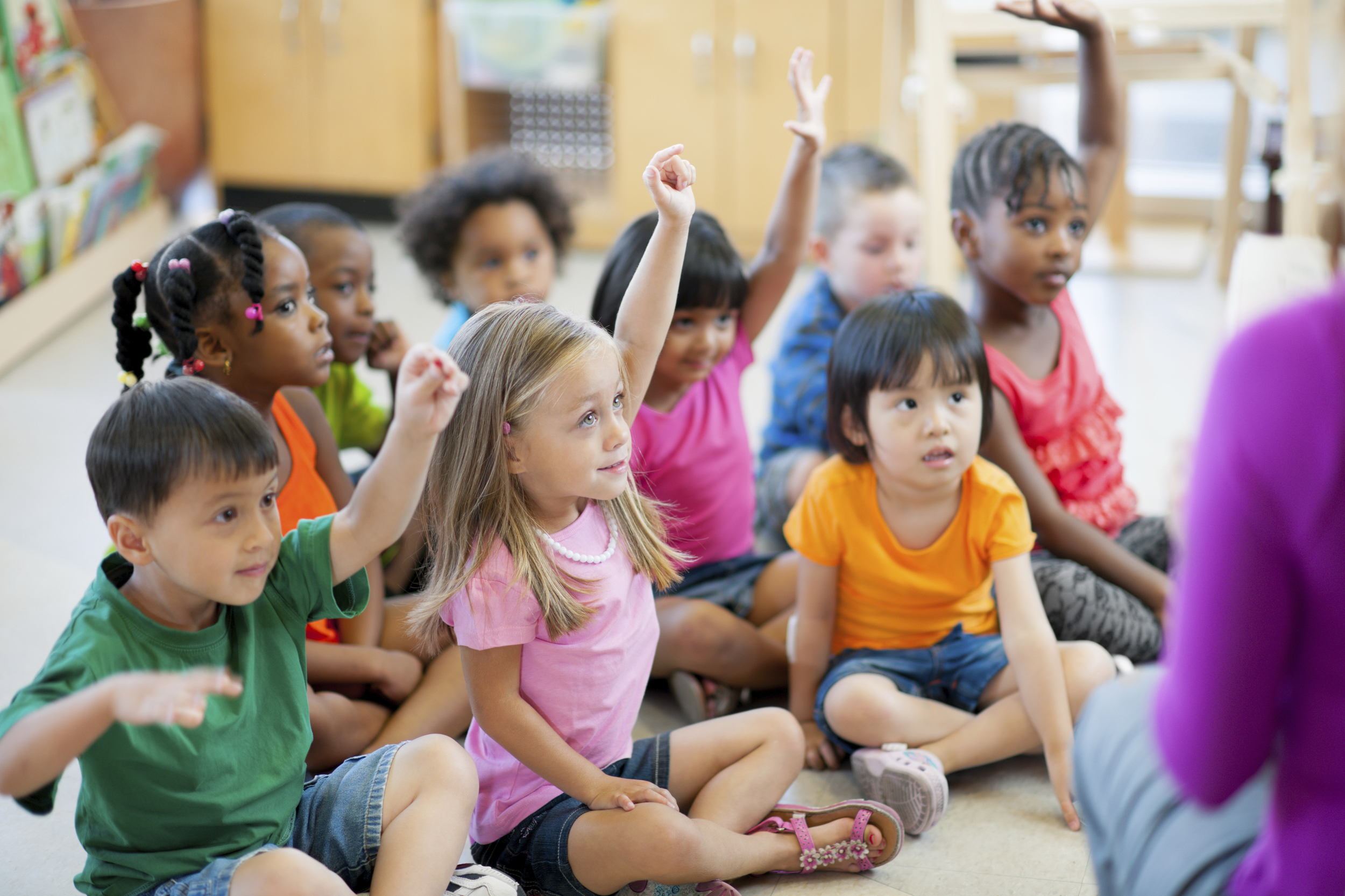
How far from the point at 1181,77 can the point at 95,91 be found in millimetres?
2625

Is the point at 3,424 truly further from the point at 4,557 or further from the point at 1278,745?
the point at 1278,745

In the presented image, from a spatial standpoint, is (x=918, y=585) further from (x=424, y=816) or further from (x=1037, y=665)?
(x=424, y=816)

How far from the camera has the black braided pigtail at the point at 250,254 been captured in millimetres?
1355

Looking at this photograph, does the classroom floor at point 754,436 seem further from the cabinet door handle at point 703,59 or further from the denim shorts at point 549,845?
the cabinet door handle at point 703,59

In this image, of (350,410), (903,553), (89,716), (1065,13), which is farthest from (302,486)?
(1065,13)

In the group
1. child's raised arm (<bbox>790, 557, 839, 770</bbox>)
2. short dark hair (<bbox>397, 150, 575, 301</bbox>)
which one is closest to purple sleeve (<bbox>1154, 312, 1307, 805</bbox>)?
child's raised arm (<bbox>790, 557, 839, 770</bbox>)

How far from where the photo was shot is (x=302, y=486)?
1449 mm

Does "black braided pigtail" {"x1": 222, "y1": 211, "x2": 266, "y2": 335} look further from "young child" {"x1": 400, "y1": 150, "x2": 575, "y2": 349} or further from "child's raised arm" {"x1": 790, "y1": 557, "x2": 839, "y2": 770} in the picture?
"child's raised arm" {"x1": 790, "y1": 557, "x2": 839, "y2": 770}

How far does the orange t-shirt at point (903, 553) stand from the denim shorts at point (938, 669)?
2 centimetres

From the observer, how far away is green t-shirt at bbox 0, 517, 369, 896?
99 centimetres

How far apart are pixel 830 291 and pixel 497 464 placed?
0.95 metres

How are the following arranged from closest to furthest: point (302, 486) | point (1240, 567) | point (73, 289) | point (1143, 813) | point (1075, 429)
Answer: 1. point (1240, 567)
2. point (1143, 813)
3. point (302, 486)
4. point (1075, 429)
5. point (73, 289)

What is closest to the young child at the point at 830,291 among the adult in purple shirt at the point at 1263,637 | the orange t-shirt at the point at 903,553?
the orange t-shirt at the point at 903,553

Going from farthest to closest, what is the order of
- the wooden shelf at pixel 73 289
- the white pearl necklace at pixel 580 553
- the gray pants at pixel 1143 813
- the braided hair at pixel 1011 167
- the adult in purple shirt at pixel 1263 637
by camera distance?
the wooden shelf at pixel 73 289, the braided hair at pixel 1011 167, the white pearl necklace at pixel 580 553, the gray pants at pixel 1143 813, the adult in purple shirt at pixel 1263 637
